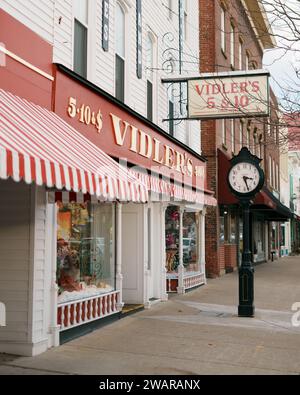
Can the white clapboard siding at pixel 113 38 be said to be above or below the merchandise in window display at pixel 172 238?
above

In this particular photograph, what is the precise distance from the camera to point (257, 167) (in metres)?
10.8

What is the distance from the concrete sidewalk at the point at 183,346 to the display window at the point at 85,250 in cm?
77

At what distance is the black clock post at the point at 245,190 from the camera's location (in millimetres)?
10328

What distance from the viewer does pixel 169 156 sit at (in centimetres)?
1309

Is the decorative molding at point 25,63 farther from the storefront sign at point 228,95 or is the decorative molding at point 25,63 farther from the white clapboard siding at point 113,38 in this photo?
the storefront sign at point 228,95

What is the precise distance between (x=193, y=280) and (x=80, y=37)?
8099mm

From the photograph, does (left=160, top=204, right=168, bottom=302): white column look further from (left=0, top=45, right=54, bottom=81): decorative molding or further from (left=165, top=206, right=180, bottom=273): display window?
(left=0, top=45, right=54, bottom=81): decorative molding

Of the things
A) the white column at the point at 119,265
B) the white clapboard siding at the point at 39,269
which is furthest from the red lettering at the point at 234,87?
the white clapboard siding at the point at 39,269

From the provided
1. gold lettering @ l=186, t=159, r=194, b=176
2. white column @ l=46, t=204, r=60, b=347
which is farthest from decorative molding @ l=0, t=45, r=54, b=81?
gold lettering @ l=186, t=159, r=194, b=176

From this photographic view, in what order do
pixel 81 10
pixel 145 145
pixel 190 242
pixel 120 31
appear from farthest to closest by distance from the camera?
pixel 190 242
pixel 145 145
pixel 120 31
pixel 81 10

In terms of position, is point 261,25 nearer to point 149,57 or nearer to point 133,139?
point 149,57

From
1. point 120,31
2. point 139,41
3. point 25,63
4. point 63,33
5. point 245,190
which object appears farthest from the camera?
point 139,41

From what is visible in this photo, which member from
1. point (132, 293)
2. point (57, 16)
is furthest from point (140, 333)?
point (57, 16)

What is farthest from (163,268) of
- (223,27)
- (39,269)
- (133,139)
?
(223,27)
